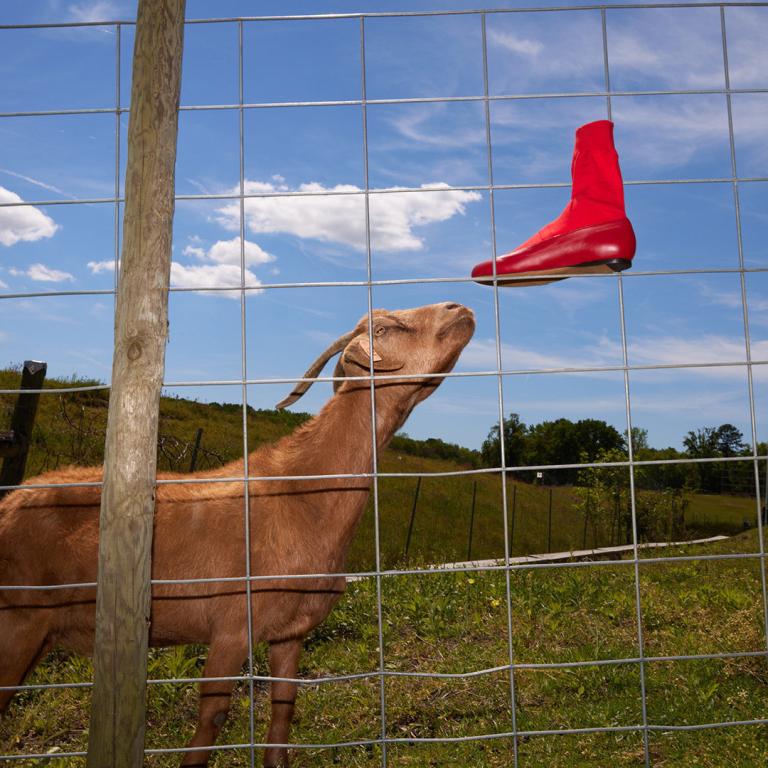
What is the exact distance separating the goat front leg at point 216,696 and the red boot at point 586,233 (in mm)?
1851

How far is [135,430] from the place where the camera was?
2467mm

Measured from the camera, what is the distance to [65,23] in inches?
112

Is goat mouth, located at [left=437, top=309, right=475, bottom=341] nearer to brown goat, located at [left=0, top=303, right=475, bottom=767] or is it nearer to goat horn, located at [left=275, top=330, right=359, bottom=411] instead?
brown goat, located at [left=0, top=303, right=475, bottom=767]

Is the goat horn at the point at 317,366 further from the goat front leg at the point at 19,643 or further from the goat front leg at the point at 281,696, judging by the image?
the goat front leg at the point at 19,643

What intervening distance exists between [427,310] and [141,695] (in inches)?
87.9

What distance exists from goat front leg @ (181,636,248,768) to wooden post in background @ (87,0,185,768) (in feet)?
2.58

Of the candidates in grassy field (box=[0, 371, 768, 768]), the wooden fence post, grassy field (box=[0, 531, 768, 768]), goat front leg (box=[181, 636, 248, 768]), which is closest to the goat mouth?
grassy field (box=[0, 371, 768, 768])

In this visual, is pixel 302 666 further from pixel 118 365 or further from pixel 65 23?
pixel 65 23

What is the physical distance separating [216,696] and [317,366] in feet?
4.93

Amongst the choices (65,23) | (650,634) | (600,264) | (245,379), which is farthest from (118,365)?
(650,634)

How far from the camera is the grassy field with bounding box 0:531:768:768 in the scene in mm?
3873

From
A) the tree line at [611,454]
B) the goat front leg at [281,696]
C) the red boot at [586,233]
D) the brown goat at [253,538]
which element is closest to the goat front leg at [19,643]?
the brown goat at [253,538]

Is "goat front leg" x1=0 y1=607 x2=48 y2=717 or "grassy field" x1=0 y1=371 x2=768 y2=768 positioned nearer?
"goat front leg" x1=0 y1=607 x2=48 y2=717

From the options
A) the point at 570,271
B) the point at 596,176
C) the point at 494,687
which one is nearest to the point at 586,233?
the point at 570,271
